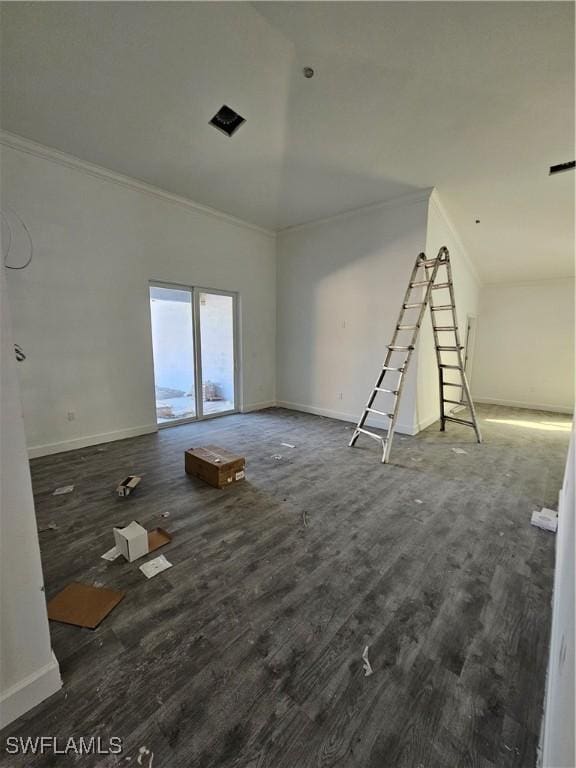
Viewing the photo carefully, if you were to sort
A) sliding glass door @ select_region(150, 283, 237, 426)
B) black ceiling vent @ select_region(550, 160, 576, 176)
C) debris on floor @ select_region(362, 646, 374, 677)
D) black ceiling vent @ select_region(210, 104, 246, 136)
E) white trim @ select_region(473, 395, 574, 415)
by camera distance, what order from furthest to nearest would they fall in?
1. white trim @ select_region(473, 395, 574, 415)
2. sliding glass door @ select_region(150, 283, 237, 426)
3. black ceiling vent @ select_region(550, 160, 576, 176)
4. black ceiling vent @ select_region(210, 104, 246, 136)
5. debris on floor @ select_region(362, 646, 374, 677)

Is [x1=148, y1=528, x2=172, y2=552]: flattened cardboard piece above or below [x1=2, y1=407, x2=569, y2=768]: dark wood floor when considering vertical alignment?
above

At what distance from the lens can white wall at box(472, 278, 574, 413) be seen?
19.7 ft

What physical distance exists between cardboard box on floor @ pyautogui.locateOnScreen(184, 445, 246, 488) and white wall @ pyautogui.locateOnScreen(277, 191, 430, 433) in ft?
8.04

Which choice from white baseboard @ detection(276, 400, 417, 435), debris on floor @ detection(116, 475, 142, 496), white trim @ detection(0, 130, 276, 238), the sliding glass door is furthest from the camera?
the sliding glass door

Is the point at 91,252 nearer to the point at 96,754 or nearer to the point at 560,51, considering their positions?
the point at 96,754

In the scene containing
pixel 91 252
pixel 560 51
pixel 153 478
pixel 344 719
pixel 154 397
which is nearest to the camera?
pixel 344 719

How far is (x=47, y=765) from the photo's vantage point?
947 millimetres

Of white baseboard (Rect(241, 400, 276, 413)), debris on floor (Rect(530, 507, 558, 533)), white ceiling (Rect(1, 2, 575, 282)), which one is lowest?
debris on floor (Rect(530, 507, 558, 533))

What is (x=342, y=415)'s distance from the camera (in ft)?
16.3

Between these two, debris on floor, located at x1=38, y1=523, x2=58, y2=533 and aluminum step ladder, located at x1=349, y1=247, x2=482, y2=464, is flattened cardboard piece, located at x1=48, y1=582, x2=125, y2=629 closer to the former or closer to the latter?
debris on floor, located at x1=38, y1=523, x2=58, y2=533

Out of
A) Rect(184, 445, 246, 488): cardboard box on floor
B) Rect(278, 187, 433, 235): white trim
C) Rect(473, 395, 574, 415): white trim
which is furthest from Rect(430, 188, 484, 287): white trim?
Rect(184, 445, 246, 488): cardboard box on floor

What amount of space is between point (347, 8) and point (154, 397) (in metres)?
4.02

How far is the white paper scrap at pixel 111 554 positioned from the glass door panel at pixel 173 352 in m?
2.63

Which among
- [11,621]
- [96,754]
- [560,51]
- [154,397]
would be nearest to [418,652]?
[96,754]
